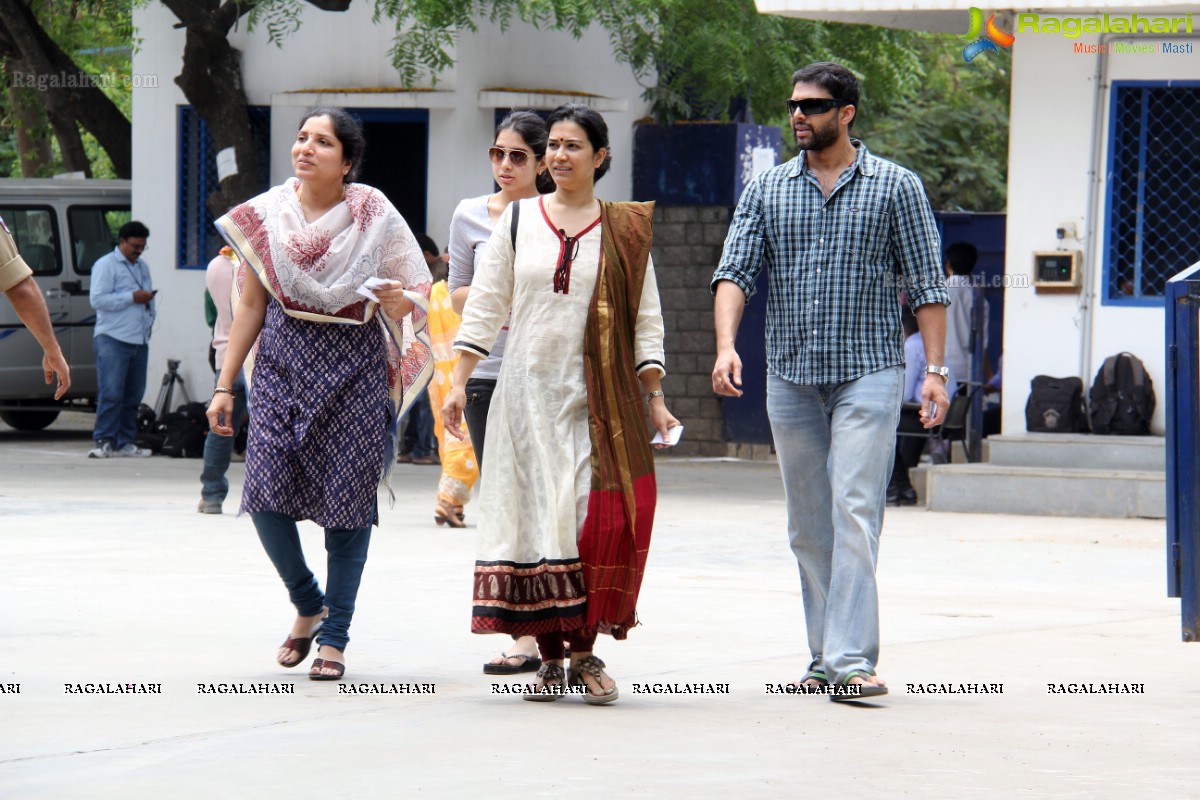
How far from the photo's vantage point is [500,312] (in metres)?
5.86

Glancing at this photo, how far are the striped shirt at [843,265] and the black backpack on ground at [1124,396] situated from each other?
22.7ft

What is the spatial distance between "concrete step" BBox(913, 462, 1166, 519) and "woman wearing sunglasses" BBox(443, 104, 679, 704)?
6857 millimetres

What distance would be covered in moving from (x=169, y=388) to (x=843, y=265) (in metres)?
12.6

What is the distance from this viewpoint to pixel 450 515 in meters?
10.8

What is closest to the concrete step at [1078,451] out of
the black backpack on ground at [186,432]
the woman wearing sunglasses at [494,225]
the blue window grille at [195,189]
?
the woman wearing sunglasses at [494,225]

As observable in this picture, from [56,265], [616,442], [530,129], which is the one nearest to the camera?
[616,442]

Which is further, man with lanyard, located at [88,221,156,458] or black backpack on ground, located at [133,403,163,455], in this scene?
black backpack on ground, located at [133,403,163,455]

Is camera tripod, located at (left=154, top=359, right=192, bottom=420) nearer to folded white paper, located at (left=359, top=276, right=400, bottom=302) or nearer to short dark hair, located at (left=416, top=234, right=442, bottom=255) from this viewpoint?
short dark hair, located at (left=416, top=234, right=442, bottom=255)

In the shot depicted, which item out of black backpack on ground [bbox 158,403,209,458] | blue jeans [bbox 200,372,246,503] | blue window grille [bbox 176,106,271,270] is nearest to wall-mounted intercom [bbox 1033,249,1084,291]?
blue jeans [bbox 200,372,246,503]

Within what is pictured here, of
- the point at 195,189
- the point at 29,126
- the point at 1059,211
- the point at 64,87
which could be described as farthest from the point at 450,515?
the point at 29,126

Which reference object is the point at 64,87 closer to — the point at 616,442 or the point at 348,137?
the point at 348,137

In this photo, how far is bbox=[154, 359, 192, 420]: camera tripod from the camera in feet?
57.9

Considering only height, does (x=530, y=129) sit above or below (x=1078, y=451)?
above

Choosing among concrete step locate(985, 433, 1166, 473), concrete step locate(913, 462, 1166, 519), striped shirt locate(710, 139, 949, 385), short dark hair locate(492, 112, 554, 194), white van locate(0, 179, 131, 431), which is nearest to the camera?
striped shirt locate(710, 139, 949, 385)
